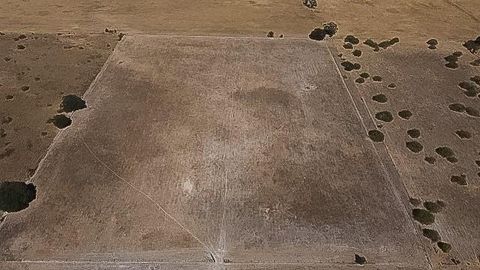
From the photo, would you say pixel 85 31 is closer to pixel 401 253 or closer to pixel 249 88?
pixel 249 88

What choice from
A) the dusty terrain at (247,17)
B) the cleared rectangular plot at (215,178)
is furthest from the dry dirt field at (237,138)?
the dusty terrain at (247,17)

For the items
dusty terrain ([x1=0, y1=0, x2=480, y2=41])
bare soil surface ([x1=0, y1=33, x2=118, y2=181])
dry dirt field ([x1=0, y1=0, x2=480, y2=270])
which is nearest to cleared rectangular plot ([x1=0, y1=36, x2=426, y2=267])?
dry dirt field ([x1=0, y1=0, x2=480, y2=270])

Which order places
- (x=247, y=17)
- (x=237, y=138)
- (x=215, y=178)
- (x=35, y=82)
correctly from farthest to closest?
(x=247, y=17) → (x=35, y=82) → (x=237, y=138) → (x=215, y=178)

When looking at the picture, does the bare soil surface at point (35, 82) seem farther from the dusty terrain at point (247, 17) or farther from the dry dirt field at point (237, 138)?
the dusty terrain at point (247, 17)

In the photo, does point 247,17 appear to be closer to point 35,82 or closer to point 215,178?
point 35,82

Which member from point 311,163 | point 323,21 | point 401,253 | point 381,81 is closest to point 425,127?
point 381,81

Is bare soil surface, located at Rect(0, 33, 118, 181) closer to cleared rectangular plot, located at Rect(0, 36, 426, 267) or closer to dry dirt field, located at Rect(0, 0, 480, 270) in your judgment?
dry dirt field, located at Rect(0, 0, 480, 270)

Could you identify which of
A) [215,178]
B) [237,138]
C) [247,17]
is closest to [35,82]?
[237,138]
